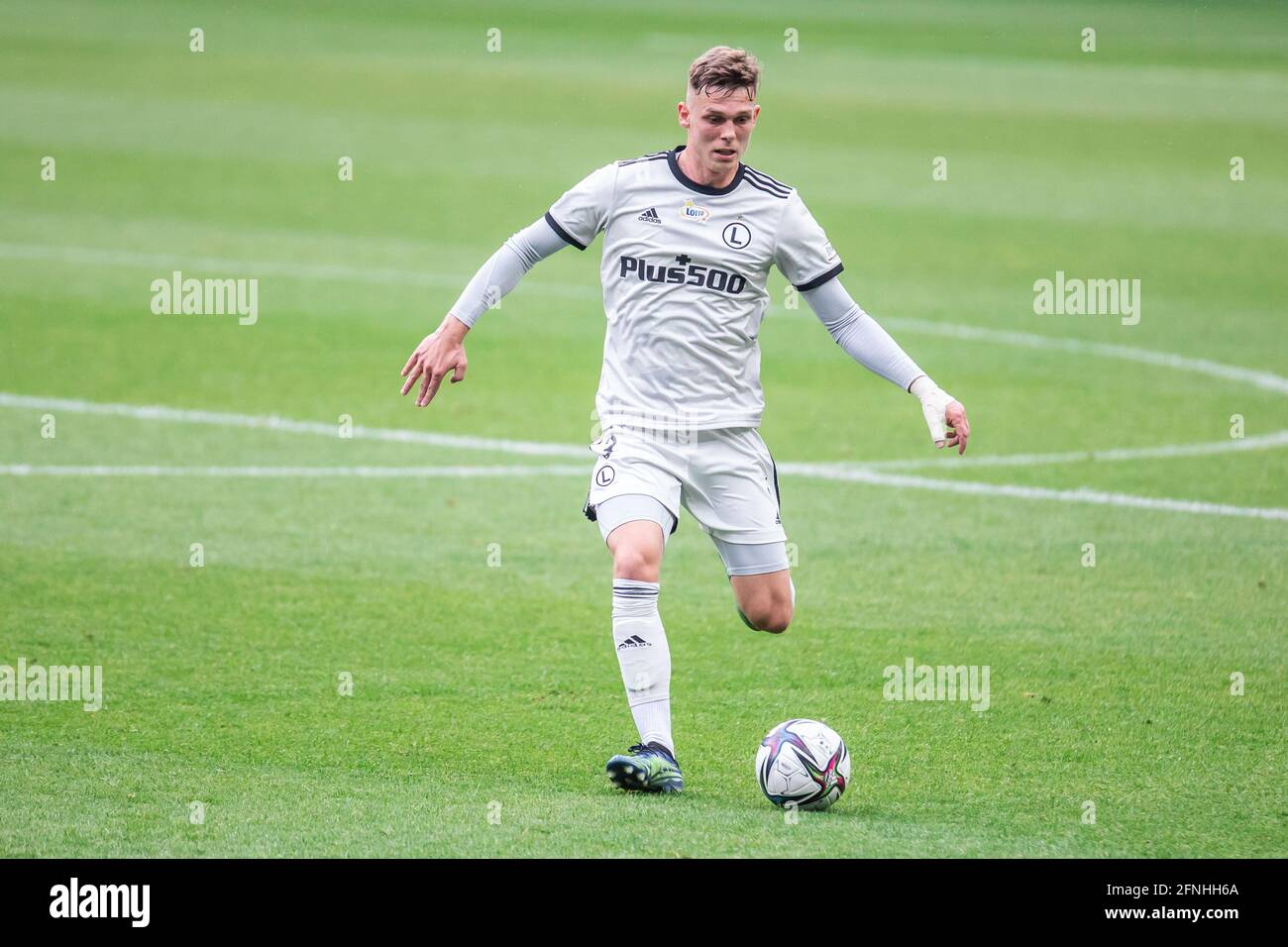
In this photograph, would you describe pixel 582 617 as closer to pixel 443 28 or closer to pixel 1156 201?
pixel 1156 201

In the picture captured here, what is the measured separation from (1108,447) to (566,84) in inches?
910

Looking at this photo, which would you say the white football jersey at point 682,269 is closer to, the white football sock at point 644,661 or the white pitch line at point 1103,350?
the white football sock at point 644,661

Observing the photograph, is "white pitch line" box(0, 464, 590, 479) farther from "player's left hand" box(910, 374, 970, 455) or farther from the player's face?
"player's left hand" box(910, 374, 970, 455)

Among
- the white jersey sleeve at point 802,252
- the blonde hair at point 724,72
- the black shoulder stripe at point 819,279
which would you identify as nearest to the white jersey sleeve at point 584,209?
the blonde hair at point 724,72

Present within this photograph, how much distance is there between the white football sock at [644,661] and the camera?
20.4 feet

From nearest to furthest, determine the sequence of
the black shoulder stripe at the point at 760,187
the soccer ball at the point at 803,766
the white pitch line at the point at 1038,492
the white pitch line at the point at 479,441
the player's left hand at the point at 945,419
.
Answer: the soccer ball at the point at 803,766 → the player's left hand at the point at 945,419 → the black shoulder stripe at the point at 760,187 → the white pitch line at the point at 1038,492 → the white pitch line at the point at 479,441

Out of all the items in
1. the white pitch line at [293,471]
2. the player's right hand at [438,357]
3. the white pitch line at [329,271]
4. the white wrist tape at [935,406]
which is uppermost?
the white pitch line at [329,271]

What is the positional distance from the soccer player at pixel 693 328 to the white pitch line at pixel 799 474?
175 inches

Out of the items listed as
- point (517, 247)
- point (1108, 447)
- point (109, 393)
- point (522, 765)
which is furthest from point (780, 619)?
point (109, 393)

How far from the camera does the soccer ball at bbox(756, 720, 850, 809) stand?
596 centimetres

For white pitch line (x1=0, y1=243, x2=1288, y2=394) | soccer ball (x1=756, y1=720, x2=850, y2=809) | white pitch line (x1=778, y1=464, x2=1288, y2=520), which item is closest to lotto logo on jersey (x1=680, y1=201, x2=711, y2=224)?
→ soccer ball (x1=756, y1=720, x2=850, y2=809)

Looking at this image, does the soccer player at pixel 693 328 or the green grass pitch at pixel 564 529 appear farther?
the soccer player at pixel 693 328

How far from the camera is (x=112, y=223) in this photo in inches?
779

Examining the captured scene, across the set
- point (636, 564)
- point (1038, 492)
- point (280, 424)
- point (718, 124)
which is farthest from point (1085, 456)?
point (636, 564)
